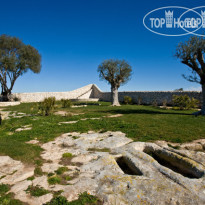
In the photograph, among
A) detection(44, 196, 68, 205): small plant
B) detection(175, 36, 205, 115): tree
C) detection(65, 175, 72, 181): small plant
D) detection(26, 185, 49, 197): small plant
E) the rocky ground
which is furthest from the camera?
detection(175, 36, 205, 115): tree

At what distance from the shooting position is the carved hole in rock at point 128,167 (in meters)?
4.11

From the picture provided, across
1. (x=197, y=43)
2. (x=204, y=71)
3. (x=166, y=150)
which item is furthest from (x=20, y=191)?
(x=197, y=43)

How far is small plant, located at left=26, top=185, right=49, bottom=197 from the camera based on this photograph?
10.1 feet

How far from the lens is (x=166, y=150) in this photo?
509cm

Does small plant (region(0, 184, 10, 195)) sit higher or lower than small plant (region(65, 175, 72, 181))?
higher

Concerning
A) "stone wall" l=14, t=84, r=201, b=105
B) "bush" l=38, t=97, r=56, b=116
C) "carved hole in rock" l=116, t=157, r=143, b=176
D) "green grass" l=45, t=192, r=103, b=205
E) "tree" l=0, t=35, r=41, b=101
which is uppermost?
"tree" l=0, t=35, r=41, b=101

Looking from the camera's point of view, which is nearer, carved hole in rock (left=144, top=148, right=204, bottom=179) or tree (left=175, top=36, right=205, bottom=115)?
carved hole in rock (left=144, top=148, right=204, bottom=179)

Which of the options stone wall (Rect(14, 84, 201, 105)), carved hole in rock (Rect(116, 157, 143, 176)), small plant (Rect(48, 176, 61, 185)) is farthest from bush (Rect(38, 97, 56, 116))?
stone wall (Rect(14, 84, 201, 105))

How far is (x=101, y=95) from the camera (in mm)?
35688

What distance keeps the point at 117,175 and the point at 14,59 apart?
29.2 m

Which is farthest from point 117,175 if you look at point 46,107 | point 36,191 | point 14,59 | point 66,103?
point 14,59

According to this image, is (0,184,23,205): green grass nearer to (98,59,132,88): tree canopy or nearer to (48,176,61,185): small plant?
(48,176,61,185): small plant

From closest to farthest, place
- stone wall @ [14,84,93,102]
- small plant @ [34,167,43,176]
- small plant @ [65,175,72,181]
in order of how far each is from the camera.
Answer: small plant @ [65,175,72,181]
small plant @ [34,167,43,176]
stone wall @ [14,84,93,102]

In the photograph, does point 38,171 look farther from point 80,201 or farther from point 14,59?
point 14,59
